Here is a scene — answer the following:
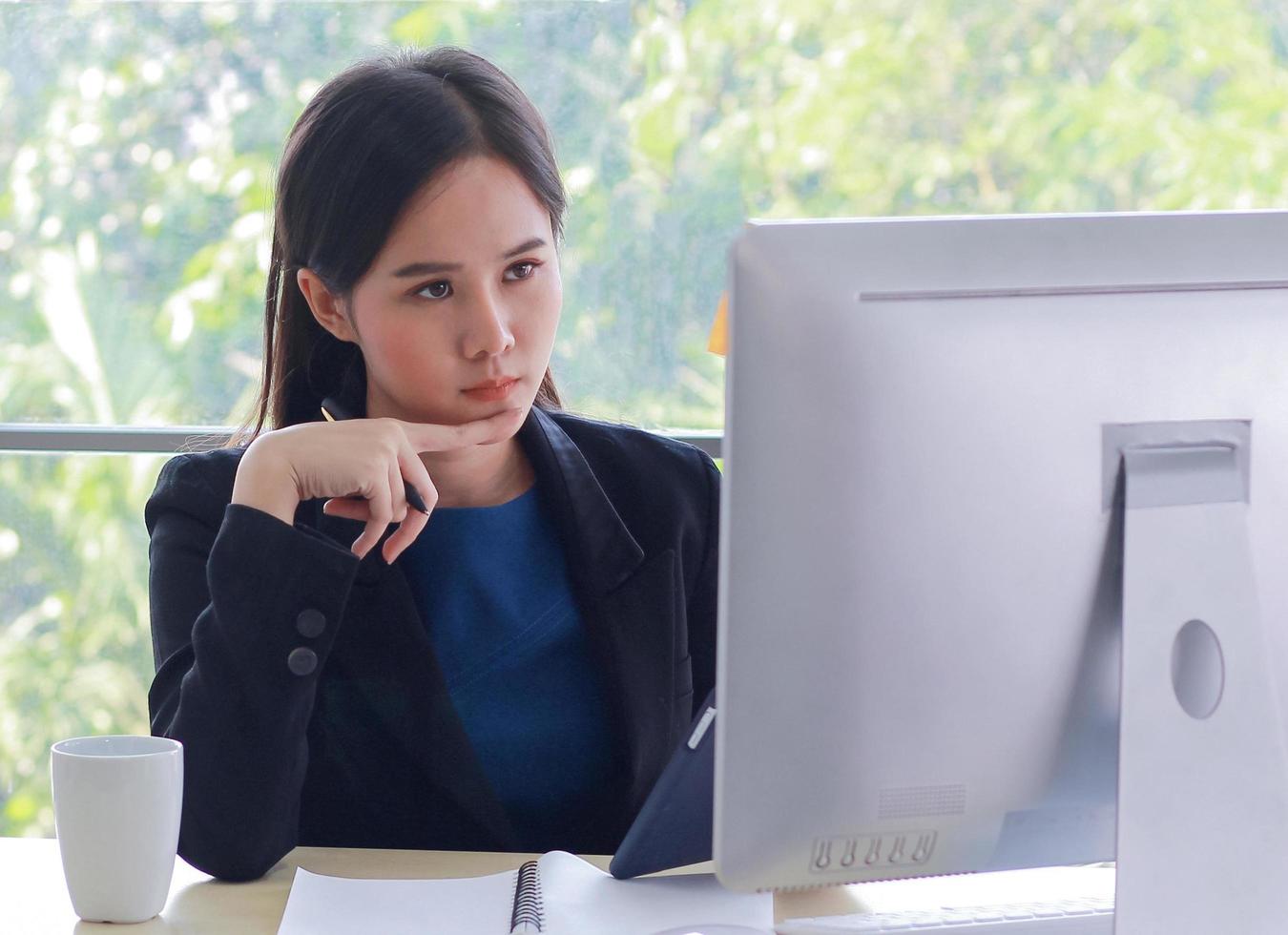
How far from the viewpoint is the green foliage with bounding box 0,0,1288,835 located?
8.10 feet

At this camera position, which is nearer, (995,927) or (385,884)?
(995,927)

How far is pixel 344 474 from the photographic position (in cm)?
124

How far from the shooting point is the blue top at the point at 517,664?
139cm

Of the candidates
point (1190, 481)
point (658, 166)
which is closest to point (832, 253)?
point (1190, 481)

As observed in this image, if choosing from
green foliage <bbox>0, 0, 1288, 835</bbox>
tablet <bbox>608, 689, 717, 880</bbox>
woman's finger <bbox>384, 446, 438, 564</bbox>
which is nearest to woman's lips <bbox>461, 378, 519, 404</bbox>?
woman's finger <bbox>384, 446, 438, 564</bbox>

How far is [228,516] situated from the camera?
116 centimetres

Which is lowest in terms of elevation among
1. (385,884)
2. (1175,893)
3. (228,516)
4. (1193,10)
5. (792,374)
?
(385,884)

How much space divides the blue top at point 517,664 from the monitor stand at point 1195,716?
725 millimetres

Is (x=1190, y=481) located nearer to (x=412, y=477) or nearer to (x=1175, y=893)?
(x=1175, y=893)

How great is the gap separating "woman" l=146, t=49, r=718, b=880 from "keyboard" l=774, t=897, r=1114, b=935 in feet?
1.52

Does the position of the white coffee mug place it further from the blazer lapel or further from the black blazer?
the blazer lapel

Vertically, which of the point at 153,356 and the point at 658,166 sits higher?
the point at 658,166

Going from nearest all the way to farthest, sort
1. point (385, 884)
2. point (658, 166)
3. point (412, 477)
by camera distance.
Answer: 1. point (385, 884)
2. point (412, 477)
3. point (658, 166)

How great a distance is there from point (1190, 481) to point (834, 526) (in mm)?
226
